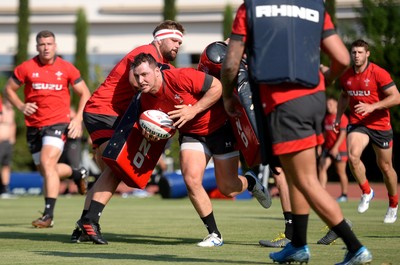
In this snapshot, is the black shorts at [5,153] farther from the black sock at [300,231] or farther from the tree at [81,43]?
the black sock at [300,231]

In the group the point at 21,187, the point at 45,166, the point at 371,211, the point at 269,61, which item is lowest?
the point at 21,187

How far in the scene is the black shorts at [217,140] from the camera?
32.2 feet

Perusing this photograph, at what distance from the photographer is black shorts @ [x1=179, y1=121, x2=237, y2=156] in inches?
386

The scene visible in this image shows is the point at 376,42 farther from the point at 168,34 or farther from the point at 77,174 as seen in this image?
the point at 168,34

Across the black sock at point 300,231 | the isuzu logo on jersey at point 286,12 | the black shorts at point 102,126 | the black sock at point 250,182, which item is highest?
the isuzu logo on jersey at point 286,12

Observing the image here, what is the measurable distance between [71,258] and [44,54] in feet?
17.2

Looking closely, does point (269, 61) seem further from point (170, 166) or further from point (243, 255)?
point (170, 166)

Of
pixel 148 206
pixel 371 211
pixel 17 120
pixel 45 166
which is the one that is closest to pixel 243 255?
pixel 45 166

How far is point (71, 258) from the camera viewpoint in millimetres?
8508

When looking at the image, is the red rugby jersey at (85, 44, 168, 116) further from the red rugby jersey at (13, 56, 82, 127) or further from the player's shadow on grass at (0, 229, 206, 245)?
the red rugby jersey at (13, 56, 82, 127)

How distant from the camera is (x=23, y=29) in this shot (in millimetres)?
38531

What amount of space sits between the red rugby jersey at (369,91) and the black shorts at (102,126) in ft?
16.3

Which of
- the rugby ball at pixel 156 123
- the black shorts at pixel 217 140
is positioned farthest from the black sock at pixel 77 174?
the rugby ball at pixel 156 123

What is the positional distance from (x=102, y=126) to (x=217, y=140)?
146 cm
